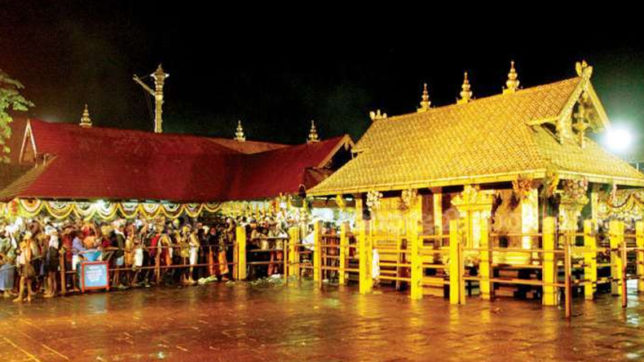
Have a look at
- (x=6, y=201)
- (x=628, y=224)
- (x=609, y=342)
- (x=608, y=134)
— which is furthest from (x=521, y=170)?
(x=6, y=201)

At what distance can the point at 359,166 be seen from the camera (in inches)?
809

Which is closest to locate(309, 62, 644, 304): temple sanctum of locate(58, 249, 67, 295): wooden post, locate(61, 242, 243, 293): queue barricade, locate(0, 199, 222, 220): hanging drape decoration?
locate(61, 242, 243, 293): queue barricade

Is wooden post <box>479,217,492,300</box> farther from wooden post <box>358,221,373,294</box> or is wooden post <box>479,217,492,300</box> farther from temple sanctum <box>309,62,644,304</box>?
wooden post <box>358,221,373,294</box>

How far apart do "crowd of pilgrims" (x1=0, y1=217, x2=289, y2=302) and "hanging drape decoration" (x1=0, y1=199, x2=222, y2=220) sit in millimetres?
570

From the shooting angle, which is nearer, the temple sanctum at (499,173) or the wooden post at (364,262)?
the temple sanctum at (499,173)

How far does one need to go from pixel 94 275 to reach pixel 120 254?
3.55 feet

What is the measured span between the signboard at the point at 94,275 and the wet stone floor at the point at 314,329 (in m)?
1.30

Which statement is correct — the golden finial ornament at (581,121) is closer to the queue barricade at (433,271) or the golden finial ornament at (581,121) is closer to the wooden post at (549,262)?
the queue barricade at (433,271)

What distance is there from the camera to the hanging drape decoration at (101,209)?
21.9m

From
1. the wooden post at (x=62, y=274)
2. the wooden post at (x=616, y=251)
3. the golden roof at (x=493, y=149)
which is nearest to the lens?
the wooden post at (x=616, y=251)

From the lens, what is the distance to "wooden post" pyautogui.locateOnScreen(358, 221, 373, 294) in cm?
1536

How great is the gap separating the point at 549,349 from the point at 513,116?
32.3ft

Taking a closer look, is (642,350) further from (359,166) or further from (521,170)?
(359,166)

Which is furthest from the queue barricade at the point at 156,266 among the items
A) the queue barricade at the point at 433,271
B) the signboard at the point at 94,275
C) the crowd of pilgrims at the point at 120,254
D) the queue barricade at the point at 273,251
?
the queue barricade at the point at 433,271
